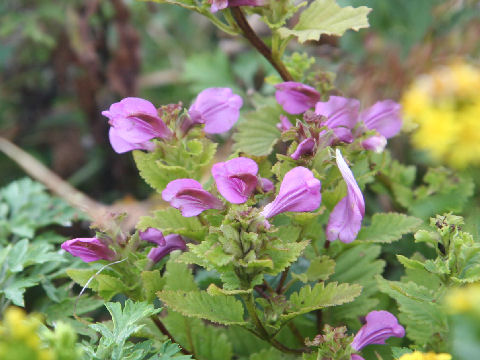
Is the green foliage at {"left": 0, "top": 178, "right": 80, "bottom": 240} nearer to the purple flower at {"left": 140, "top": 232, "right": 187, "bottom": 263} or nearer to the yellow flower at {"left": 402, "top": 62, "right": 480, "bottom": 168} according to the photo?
the purple flower at {"left": 140, "top": 232, "right": 187, "bottom": 263}

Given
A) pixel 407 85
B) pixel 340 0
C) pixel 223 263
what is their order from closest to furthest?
1. pixel 223 263
2. pixel 340 0
3. pixel 407 85

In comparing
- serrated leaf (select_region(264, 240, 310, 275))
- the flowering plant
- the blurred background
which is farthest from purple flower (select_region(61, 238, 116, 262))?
the blurred background

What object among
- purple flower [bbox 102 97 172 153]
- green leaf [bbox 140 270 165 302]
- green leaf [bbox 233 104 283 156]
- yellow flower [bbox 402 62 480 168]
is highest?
purple flower [bbox 102 97 172 153]

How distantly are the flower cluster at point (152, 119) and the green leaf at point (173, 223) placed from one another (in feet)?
Answer: 0.30

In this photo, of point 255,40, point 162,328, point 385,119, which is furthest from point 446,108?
point 162,328

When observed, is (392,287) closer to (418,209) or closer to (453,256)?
(453,256)

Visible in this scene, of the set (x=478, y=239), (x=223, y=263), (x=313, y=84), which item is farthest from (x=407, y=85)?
(x=223, y=263)

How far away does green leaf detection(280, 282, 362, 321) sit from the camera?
631mm

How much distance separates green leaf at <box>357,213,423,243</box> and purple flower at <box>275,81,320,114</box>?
191mm

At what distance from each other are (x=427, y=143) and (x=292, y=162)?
89 centimetres

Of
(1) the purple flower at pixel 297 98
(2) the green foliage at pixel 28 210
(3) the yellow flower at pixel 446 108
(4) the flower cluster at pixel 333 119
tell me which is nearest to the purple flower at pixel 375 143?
(4) the flower cluster at pixel 333 119

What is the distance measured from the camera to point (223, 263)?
57cm

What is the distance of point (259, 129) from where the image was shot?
0.89m

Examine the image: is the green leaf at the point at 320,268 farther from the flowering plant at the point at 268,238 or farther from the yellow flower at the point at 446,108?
the yellow flower at the point at 446,108
